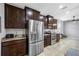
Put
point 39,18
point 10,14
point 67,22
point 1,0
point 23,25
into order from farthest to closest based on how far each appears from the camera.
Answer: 1. point 39,18
2. point 23,25
3. point 67,22
4. point 10,14
5. point 1,0

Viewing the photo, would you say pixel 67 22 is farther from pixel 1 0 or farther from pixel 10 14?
pixel 1 0

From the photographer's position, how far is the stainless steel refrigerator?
3383 mm

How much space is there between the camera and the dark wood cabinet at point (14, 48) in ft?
8.54

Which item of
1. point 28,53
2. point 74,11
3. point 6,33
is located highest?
point 74,11

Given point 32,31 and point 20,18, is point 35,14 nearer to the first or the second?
point 20,18

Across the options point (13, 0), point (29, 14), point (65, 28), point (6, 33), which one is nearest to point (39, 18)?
point (29, 14)

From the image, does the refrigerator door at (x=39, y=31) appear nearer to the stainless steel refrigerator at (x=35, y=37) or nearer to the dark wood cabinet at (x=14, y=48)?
the stainless steel refrigerator at (x=35, y=37)

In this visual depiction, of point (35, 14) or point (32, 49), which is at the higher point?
point (35, 14)

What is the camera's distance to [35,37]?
356cm

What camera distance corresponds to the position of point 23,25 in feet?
12.0

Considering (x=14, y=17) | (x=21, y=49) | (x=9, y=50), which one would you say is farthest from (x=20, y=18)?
(x=9, y=50)

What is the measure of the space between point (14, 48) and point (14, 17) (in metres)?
1.15

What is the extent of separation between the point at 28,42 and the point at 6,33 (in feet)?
2.86

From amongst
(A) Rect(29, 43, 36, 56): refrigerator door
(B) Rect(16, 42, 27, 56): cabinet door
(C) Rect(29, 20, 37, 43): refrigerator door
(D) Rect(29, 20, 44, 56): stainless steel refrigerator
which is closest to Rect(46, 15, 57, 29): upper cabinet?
(D) Rect(29, 20, 44, 56): stainless steel refrigerator
